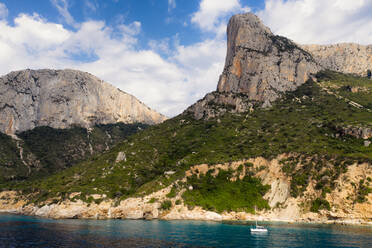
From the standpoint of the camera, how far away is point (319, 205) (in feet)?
337

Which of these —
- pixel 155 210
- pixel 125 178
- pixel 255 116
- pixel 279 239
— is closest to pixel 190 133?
pixel 255 116

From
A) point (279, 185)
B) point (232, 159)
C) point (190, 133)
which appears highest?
point (190, 133)

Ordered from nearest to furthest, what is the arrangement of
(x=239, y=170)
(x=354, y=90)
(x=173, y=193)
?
(x=173, y=193) → (x=239, y=170) → (x=354, y=90)

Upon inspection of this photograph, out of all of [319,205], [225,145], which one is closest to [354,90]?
[225,145]

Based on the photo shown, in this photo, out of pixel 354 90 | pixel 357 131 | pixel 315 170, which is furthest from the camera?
pixel 354 90

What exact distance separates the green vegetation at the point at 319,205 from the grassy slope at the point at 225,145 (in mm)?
7910

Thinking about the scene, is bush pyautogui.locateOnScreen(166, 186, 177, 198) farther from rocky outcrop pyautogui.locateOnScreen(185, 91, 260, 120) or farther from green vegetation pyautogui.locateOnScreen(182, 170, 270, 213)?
rocky outcrop pyautogui.locateOnScreen(185, 91, 260, 120)

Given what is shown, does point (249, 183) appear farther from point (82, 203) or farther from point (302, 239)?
point (82, 203)

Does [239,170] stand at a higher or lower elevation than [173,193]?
higher

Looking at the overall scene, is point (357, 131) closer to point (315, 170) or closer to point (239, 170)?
point (315, 170)

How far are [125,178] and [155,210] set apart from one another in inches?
1194

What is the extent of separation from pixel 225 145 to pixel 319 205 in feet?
177

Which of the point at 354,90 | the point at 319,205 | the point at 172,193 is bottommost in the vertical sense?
the point at 319,205

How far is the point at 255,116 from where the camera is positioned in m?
169
